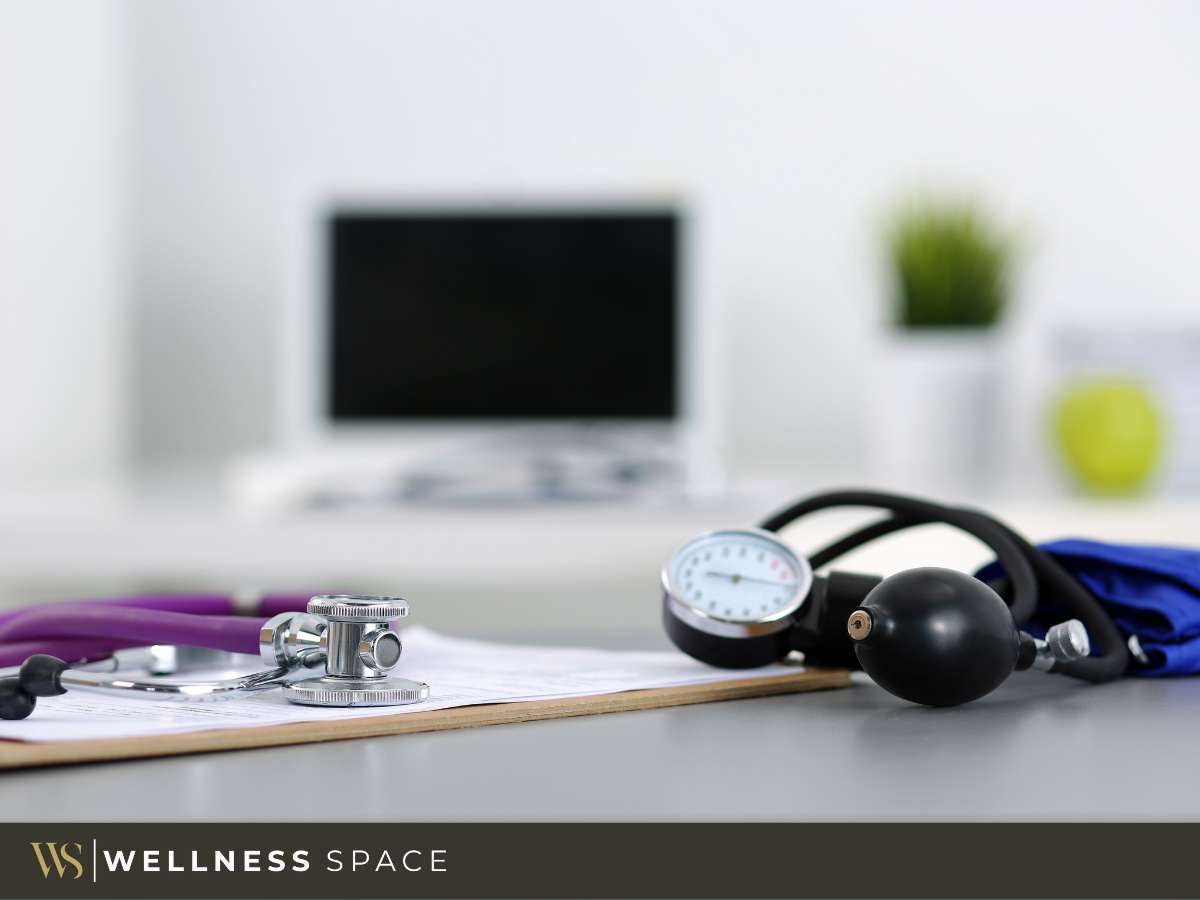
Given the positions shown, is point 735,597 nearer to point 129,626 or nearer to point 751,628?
point 751,628

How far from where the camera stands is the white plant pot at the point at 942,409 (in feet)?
6.88

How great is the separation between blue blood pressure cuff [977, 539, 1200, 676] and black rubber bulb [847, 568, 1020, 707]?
0.12 m

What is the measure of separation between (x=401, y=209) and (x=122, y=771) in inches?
75.4

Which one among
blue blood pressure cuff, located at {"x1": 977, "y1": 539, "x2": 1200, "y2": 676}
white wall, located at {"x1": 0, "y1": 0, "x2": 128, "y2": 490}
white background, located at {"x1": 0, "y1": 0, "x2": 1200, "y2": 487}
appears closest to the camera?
blue blood pressure cuff, located at {"x1": 977, "y1": 539, "x2": 1200, "y2": 676}

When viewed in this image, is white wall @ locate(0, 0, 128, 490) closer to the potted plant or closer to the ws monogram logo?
the potted plant

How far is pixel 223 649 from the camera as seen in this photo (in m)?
0.47

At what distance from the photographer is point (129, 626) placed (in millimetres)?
472

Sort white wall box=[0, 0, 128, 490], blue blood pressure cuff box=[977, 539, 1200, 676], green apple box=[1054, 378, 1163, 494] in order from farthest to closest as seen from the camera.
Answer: white wall box=[0, 0, 128, 490], green apple box=[1054, 378, 1163, 494], blue blood pressure cuff box=[977, 539, 1200, 676]

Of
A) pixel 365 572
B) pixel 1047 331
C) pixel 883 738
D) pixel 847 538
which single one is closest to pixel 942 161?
pixel 1047 331

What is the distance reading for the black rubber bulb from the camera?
468 mm

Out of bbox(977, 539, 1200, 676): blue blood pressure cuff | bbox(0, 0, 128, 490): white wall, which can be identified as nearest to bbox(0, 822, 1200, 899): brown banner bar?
bbox(977, 539, 1200, 676): blue blood pressure cuff

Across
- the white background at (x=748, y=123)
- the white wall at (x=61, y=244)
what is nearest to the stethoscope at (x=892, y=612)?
the white wall at (x=61, y=244)

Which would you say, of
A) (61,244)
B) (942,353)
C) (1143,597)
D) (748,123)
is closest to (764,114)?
(748,123)

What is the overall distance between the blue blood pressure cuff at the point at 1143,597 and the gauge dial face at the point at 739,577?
4.0 inches
